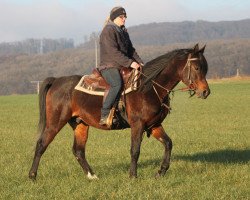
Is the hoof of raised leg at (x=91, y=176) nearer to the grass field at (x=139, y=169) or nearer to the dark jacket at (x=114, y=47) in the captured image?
the grass field at (x=139, y=169)

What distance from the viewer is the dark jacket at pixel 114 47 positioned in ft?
30.0

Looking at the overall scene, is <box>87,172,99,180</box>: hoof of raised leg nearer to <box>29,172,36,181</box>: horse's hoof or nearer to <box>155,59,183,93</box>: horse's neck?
<box>29,172,36,181</box>: horse's hoof

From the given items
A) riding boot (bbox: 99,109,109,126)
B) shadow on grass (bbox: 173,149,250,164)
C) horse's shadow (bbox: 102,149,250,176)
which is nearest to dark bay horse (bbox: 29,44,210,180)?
riding boot (bbox: 99,109,109,126)

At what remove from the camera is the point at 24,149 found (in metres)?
14.9

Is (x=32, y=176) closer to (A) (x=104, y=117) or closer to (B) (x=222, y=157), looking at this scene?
(A) (x=104, y=117)

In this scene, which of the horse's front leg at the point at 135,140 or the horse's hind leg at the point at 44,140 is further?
the horse's hind leg at the point at 44,140

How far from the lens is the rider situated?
9156 millimetres

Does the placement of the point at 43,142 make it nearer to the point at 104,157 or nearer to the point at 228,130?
the point at 104,157

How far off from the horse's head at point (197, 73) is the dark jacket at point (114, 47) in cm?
110

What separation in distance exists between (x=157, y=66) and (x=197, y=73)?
32.6 inches

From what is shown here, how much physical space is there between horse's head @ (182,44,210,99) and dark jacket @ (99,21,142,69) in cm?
110

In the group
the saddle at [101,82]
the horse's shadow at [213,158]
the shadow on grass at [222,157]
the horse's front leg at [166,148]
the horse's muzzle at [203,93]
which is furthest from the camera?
the shadow on grass at [222,157]

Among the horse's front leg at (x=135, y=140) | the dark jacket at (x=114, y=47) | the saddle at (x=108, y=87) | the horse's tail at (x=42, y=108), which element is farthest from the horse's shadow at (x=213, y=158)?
the dark jacket at (x=114, y=47)

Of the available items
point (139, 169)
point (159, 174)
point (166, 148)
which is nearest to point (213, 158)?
point (139, 169)
